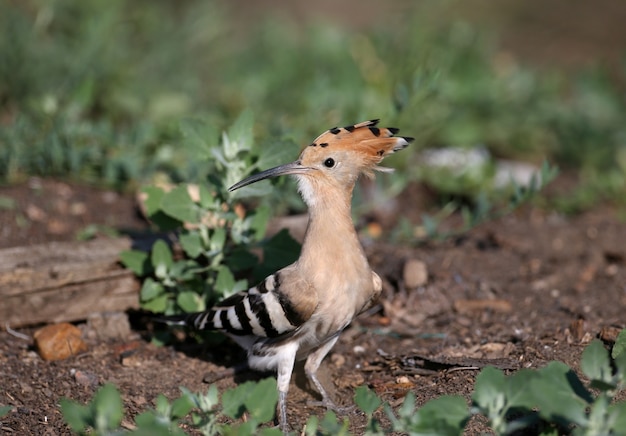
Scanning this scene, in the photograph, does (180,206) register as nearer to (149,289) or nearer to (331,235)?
(149,289)

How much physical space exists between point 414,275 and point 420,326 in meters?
0.29

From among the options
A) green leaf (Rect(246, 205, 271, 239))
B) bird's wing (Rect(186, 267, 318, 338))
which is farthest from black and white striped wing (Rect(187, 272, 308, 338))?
green leaf (Rect(246, 205, 271, 239))

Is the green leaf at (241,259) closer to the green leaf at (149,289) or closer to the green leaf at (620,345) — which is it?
the green leaf at (149,289)

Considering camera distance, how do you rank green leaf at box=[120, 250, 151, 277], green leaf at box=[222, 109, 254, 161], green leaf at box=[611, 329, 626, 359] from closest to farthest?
green leaf at box=[611, 329, 626, 359] → green leaf at box=[222, 109, 254, 161] → green leaf at box=[120, 250, 151, 277]

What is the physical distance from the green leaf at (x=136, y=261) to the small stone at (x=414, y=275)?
131cm

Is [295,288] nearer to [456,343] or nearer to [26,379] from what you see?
[456,343]

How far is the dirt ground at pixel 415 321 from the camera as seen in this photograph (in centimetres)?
340

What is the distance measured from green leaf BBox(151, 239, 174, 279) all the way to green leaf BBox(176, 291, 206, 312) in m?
0.13

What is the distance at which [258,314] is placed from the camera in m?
3.36

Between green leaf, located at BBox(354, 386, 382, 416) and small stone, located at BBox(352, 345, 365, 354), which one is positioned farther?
small stone, located at BBox(352, 345, 365, 354)

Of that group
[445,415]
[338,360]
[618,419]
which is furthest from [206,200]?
[618,419]

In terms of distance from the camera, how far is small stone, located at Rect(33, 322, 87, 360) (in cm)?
371

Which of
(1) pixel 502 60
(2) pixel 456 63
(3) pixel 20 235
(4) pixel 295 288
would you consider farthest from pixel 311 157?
(1) pixel 502 60

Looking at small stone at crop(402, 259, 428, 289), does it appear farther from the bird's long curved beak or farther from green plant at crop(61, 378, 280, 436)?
green plant at crop(61, 378, 280, 436)
